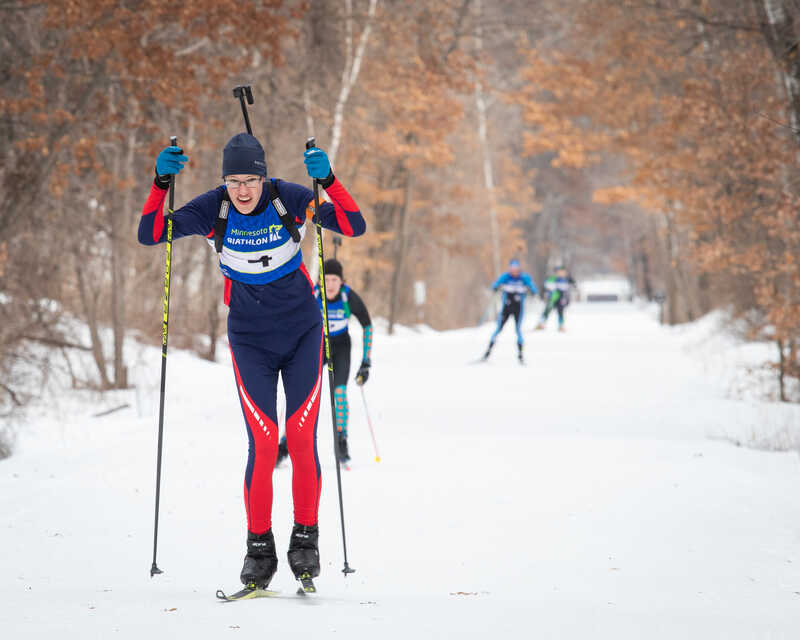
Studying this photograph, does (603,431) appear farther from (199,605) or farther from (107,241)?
(107,241)

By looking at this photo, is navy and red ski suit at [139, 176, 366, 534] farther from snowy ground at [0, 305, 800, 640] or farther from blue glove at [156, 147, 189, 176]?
snowy ground at [0, 305, 800, 640]

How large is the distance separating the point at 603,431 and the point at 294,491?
7.63m

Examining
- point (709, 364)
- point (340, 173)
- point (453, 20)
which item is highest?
point (453, 20)

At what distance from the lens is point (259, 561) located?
16.0 ft

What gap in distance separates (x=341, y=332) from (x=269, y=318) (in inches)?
190

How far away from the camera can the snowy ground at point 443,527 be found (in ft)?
14.7

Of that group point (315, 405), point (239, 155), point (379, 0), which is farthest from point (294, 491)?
point (379, 0)

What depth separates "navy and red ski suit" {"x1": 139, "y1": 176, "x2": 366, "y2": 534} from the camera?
4934 mm

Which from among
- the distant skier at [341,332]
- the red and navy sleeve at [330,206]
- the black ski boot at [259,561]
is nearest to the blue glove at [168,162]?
the red and navy sleeve at [330,206]

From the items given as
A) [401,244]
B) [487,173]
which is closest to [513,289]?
[401,244]

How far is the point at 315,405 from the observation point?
5074 mm

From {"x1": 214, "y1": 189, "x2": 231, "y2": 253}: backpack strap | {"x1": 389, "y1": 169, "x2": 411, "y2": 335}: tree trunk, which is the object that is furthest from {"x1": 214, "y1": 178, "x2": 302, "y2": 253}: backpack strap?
{"x1": 389, "y1": 169, "x2": 411, "y2": 335}: tree trunk

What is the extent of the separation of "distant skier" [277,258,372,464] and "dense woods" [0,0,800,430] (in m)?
2.13

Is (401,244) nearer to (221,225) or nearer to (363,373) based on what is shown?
(363,373)
